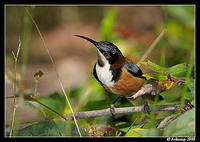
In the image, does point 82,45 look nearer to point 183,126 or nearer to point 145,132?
point 145,132

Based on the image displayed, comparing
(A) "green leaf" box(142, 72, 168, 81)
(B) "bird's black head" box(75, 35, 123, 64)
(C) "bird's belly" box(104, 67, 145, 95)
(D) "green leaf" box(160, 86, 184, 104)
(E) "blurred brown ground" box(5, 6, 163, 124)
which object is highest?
(E) "blurred brown ground" box(5, 6, 163, 124)

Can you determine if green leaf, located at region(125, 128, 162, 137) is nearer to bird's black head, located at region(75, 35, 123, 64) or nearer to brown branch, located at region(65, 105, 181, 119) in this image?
brown branch, located at region(65, 105, 181, 119)

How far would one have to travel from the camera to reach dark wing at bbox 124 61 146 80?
2453 millimetres

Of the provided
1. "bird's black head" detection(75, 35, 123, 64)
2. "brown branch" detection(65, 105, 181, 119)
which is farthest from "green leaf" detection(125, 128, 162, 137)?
"bird's black head" detection(75, 35, 123, 64)

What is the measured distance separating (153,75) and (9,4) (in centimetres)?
154

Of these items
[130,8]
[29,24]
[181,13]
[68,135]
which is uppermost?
[130,8]

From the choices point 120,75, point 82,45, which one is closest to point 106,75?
point 120,75

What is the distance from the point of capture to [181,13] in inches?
116

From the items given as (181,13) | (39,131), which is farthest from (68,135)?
(181,13)

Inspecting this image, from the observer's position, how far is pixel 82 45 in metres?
5.62

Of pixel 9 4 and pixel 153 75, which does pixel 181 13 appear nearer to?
pixel 153 75

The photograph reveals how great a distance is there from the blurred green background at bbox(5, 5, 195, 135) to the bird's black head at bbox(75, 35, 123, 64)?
32 cm

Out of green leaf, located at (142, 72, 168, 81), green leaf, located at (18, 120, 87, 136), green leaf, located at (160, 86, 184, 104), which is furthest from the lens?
green leaf, located at (160, 86, 184, 104)

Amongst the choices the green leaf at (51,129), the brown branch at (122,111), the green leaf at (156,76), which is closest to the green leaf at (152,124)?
the brown branch at (122,111)
